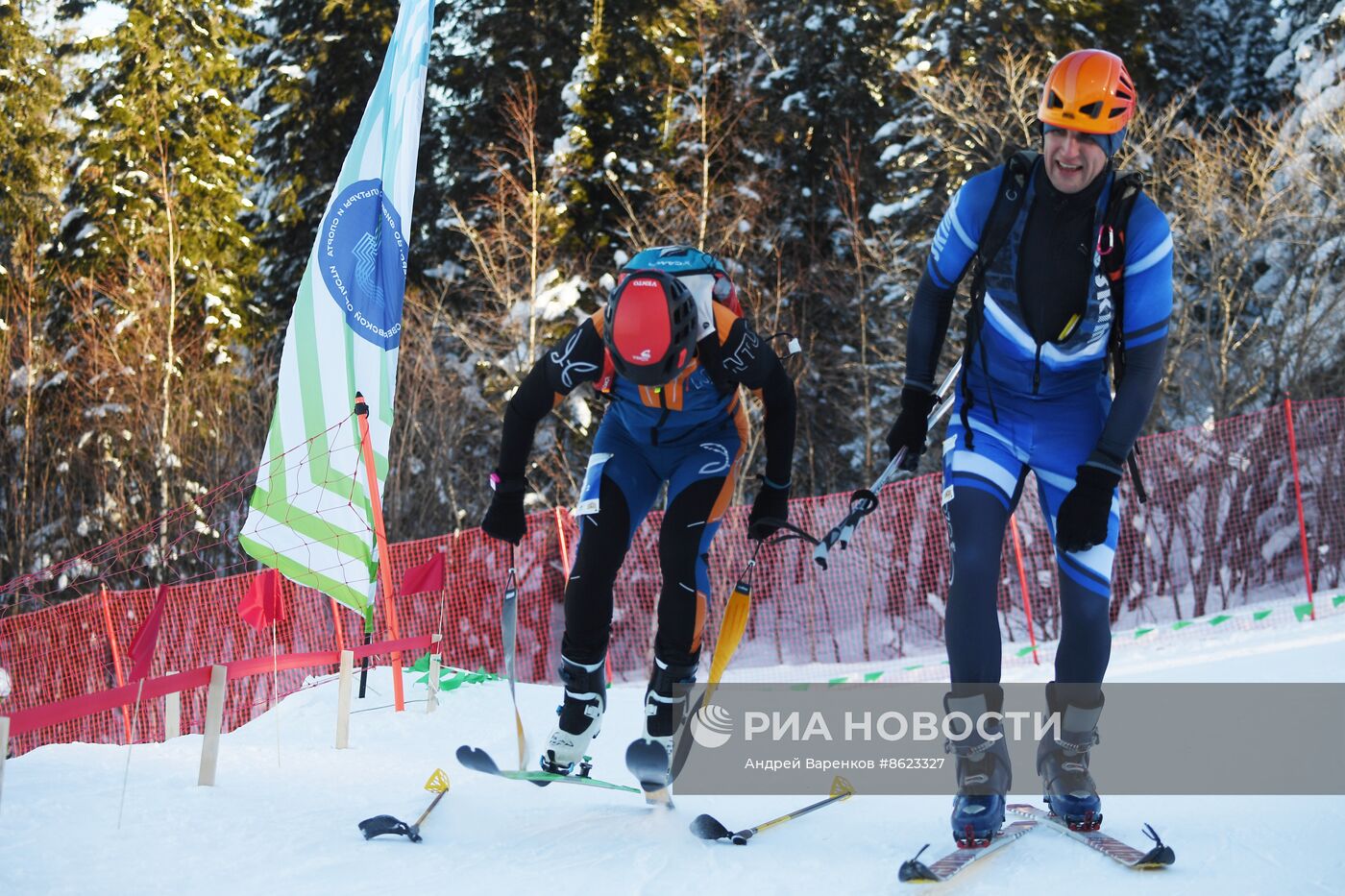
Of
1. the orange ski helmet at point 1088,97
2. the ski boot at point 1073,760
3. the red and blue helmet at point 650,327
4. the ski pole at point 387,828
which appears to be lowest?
the ski pole at point 387,828

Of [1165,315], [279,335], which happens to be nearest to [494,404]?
[279,335]

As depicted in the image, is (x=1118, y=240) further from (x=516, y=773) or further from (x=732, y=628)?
(x=516, y=773)

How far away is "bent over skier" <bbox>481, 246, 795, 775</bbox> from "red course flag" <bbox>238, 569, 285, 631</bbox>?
1907 mm

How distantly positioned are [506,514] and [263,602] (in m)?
2.06

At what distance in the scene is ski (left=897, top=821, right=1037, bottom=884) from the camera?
2990 mm

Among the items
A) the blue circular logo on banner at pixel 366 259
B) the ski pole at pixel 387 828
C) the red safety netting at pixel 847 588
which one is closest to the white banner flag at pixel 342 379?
the blue circular logo on banner at pixel 366 259

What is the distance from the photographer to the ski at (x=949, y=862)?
299 cm

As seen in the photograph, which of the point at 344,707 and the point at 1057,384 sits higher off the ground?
the point at 1057,384

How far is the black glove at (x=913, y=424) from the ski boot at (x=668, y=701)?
1.09m

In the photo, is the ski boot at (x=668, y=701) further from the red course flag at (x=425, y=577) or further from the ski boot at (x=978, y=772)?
the red course flag at (x=425, y=577)

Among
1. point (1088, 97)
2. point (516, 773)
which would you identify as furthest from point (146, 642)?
point (1088, 97)

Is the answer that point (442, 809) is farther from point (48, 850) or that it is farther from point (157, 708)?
point (157, 708)

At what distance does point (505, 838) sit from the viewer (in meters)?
3.71

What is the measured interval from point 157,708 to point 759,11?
14.9m
